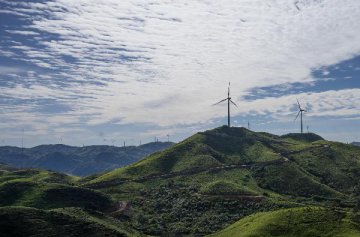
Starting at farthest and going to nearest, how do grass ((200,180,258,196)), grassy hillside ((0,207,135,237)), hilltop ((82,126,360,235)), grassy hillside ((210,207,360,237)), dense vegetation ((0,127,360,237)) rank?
grass ((200,180,258,196)) < hilltop ((82,126,360,235)) < dense vegetation ((0,127,360,237)) < grassy hillside ((0,207,135,237)) < grassy hillside ((210,207,360,237))

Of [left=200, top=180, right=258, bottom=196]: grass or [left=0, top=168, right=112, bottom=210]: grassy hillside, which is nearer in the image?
[left=0, top=168, right=112, bottom=210]: grassy hillside

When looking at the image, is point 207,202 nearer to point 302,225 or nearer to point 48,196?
point 48,196

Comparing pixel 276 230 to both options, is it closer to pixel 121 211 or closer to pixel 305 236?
pixel 305 236

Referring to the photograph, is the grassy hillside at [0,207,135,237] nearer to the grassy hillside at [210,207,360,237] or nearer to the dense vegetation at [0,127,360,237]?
the dense vegetation at [0,127,360,237]

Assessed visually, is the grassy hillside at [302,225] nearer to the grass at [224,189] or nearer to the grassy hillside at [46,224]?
the grassy hillside at [46,224]

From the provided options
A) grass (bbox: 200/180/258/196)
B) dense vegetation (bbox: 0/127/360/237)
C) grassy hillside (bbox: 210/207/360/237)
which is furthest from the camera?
grass (bbox: 200/180/258/196)

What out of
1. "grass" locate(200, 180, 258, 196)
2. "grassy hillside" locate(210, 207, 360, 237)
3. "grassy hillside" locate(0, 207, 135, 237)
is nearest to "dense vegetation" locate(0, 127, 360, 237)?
"grass" locate(200, 180, 258, 196)

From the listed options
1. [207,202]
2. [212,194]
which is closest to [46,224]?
[207,202]

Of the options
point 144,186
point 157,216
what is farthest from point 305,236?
point 144,186

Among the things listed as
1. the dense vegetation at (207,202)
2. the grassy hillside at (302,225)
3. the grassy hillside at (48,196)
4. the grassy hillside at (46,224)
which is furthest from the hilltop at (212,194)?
the grassy hillside at (302,225)
